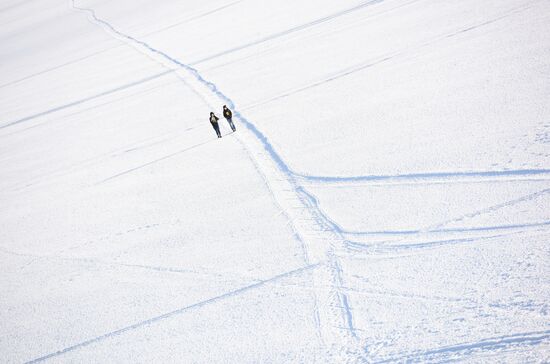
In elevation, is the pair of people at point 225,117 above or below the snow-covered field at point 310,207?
above

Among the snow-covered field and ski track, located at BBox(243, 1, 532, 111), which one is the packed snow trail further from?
ski track, located at BBox(243, 1, 532, 111)

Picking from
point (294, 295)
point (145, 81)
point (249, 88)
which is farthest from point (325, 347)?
point (145, 81)

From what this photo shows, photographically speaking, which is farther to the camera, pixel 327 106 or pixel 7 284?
pixel 327 106

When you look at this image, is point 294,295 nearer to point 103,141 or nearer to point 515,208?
point 515,208

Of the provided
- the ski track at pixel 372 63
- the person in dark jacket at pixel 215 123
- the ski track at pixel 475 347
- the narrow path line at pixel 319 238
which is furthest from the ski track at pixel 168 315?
the ski track at pixel 372 63

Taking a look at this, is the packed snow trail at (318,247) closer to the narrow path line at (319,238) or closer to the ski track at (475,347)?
the narrow path line at (319,238)

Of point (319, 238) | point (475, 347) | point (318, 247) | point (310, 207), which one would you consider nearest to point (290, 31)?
point (310, 207)

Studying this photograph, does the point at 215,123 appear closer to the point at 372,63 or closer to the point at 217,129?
the point at 217,129

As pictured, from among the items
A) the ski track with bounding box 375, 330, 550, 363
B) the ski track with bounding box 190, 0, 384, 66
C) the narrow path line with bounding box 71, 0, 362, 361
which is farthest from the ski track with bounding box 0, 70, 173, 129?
the ski track with bounding box 375, 330, 550, 363
